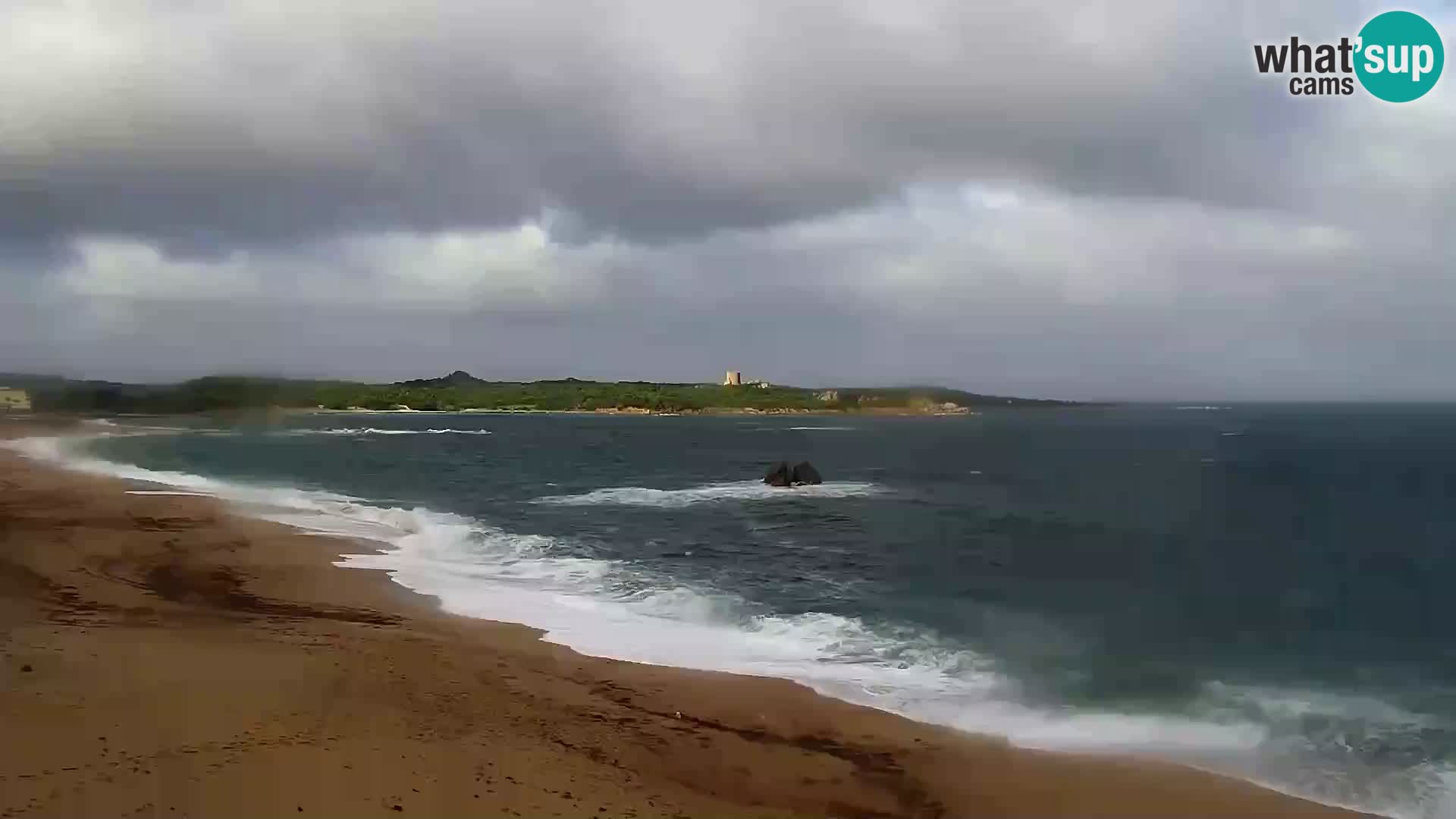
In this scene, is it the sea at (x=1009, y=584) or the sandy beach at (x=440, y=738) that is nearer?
the sandy beach at (x=440, y=738)

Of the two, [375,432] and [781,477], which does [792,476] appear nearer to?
[781,477]

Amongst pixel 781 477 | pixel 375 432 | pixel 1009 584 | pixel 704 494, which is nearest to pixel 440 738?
pixel 1009 584

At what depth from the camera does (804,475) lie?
146ft

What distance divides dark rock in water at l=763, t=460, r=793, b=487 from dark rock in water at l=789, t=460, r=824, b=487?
165mm

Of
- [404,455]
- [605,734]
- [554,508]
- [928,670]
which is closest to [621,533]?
[554,508]

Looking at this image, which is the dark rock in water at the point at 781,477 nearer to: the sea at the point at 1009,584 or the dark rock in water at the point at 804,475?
the dark rock in water at the point at 804,475

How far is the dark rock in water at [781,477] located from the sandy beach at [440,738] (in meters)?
29.3

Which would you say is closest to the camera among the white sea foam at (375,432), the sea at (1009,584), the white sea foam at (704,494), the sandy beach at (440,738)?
the sandy beach at (440,738)

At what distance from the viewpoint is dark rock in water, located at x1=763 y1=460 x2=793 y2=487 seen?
43.7 m

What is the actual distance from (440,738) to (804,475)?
35.8 metres

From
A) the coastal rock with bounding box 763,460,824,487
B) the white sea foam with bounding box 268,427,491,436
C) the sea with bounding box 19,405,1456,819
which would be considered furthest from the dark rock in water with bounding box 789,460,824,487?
the white sea foam with bounding box 268,427,491,436

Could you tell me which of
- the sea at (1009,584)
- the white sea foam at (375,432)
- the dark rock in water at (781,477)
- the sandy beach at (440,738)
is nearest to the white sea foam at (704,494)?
the sea at (1009,584)

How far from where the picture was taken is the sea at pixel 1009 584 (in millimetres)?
12086

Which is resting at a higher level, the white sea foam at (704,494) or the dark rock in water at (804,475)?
the dark rock in water at (804,475)
